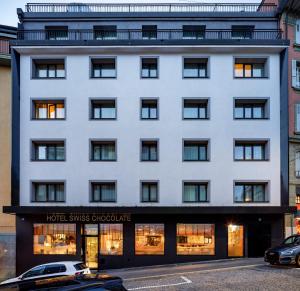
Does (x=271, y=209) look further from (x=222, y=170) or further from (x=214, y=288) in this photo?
(x=214, y=288)

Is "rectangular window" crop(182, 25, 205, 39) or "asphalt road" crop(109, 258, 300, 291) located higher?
"rectangular window" crop(182, 25, 205, 39)

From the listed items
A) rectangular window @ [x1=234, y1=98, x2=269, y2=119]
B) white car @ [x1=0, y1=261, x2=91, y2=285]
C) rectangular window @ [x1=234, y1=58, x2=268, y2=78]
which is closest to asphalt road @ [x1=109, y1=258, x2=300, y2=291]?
white car @ [x1=0, y1=261, x2=91, y2=285]

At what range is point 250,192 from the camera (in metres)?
26.2

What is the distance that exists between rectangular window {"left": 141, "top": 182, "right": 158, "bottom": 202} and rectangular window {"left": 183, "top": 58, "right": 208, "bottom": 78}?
819cm

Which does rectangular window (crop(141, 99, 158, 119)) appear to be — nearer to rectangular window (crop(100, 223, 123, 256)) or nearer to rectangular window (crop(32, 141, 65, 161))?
rectangular window (crop(32, 141, 65, 161))

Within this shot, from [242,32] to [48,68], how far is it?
1503 centimetres

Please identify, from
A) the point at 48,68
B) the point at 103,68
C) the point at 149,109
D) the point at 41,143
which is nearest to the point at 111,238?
the point at 41,143

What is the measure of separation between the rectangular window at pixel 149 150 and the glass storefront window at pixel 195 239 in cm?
509

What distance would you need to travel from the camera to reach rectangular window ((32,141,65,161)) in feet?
87.3

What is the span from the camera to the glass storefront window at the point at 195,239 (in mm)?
25734

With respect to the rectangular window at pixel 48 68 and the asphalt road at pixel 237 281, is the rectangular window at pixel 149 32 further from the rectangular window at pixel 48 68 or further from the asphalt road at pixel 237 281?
the asphalt road at pixel 237 281

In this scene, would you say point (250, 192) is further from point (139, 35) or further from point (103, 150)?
point (139, 35)

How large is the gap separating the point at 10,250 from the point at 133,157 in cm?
1124

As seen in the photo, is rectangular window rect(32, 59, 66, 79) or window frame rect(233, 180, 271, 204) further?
rectangular window rect(32, 59, 66, 79)
